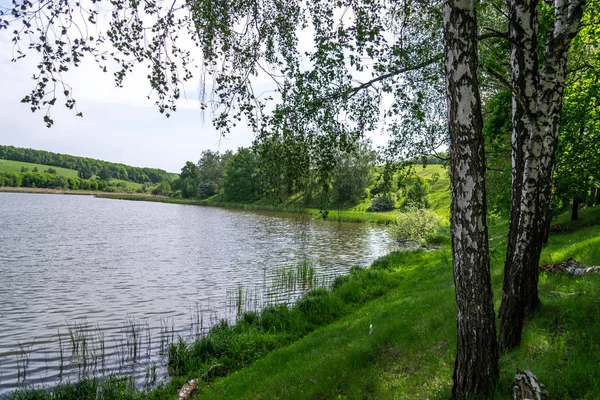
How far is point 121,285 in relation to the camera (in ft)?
74.1

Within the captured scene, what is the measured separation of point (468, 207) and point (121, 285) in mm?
22547

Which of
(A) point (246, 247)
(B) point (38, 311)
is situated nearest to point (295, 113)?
(B) point (38, 311)

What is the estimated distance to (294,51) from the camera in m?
7.05

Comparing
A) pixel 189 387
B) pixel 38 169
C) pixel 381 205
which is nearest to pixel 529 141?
pixel 189 387

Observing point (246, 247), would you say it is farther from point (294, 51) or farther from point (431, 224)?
point (294, 51)

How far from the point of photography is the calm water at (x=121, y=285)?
41.5 ft

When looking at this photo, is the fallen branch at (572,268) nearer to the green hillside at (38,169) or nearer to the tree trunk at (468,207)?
the tree trunk at (468,207)

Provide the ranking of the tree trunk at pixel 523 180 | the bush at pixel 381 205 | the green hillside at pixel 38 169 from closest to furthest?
the tree trunk at pixel 523 180 < the bush at pixel 381 205 < the green hillside at pixel 38 169

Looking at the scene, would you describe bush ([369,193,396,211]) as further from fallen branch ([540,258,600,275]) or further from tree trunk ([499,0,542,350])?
tree trunk ([499,0,542,350])

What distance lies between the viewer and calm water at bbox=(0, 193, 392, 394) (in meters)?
12.7

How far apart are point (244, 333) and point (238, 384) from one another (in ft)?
15.4

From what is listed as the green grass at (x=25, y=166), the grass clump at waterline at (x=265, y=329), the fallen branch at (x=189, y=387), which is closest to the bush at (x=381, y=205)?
the grass clump at waterline at (x=265, y=329)

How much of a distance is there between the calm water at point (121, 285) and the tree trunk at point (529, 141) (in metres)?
3.79

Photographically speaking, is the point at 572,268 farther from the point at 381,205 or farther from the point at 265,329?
the point at 381,205
